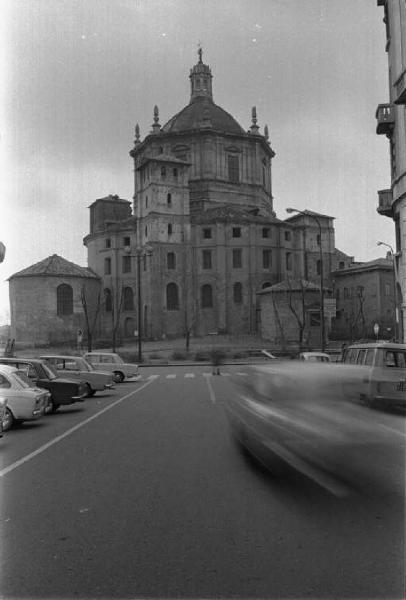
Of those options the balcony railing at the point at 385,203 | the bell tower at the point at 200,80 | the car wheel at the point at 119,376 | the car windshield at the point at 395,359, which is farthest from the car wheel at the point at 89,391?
the bell tower at the point at 200,80

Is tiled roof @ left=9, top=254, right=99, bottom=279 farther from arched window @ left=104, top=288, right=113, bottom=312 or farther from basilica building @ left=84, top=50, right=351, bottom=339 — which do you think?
basilica building @ left=84, top=50, right=351, bottom=339

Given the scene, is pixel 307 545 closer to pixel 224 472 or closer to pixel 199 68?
pixel 224 472

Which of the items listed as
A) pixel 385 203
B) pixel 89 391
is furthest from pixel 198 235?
pixel 89 391

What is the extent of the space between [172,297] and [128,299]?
6.55 m

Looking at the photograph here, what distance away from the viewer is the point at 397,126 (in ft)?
95.2

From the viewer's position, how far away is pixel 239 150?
78.9 meters

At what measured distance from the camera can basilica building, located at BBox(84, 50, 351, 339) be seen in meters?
70.9

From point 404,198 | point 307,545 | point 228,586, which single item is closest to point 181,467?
point 307,545

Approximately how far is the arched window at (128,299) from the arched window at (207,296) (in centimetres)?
872

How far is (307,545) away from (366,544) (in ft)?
1.52

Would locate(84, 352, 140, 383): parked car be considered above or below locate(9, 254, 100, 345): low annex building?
below

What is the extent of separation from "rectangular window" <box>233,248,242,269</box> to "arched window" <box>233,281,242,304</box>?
200cm

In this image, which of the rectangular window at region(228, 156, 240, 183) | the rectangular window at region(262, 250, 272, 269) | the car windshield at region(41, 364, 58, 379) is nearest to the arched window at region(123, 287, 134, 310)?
the rectangular window at region(262, 250, 272, 269)

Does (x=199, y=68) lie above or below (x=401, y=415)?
above
